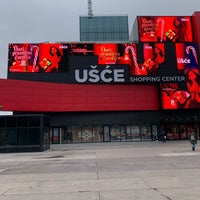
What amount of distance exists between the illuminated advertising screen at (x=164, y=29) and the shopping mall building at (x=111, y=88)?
153 centimetres

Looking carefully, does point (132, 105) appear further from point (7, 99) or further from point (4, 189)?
point (4, 189)

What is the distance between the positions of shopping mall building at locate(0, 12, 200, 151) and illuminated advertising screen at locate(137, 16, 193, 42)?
5.01 feet

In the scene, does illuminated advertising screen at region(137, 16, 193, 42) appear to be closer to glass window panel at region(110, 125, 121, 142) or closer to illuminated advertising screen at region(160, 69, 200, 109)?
illuminated advertising screen at region(160, 69, 200, 109)

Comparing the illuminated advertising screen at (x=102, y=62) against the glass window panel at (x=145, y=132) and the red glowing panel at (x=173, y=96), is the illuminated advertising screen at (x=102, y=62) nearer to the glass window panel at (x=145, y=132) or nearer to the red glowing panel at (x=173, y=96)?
the red glowing panel at (x=173, y=96)

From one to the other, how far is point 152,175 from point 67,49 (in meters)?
40.9

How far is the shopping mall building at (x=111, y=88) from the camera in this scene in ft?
159

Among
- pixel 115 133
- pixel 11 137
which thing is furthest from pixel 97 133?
pixel 11 137

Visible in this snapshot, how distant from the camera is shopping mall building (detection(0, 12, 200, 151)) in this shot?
4831 centimetres

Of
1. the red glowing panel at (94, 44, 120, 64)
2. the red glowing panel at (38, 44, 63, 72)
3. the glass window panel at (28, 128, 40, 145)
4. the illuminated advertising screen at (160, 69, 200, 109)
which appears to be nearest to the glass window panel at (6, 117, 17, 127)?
the glass window panel at (28, 128, 40, 145)

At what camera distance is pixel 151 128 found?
49531 mm

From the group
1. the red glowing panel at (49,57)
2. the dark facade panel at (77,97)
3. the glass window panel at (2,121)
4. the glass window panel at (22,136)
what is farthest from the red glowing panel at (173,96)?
the glass window panel at (2,121)

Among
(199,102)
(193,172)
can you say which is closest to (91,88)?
(199,102)

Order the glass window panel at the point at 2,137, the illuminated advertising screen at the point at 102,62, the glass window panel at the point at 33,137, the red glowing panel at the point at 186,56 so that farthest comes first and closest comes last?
the red glowing panel at the point at 186,56
the illuminated advertising screen at the point at 102,62
the glass window panel at the point at 33,137
the glass window panel at the point at 2,137

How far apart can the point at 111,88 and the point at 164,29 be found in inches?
583
